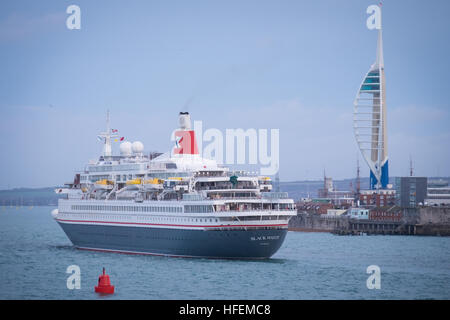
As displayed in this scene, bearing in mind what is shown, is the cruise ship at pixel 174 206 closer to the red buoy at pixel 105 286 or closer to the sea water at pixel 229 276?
the sea water at pixel 229 276

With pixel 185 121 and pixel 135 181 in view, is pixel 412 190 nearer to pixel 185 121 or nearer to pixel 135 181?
pixel 185 121

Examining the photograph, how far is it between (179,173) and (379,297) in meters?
24.1

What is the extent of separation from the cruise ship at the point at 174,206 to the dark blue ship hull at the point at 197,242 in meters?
0.07

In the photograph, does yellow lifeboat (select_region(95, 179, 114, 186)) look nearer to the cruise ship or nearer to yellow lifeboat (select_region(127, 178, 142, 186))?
the cruise ship

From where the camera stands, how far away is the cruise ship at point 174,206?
56375 millimetres

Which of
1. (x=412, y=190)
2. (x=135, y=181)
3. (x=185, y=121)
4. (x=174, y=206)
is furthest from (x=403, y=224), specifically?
(x=174, y=206)

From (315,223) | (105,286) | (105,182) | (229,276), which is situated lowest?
(315,223)

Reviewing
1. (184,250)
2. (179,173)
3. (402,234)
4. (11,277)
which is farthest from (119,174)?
(402,234)

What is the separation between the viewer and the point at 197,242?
57312 millimetres

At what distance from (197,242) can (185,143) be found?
1171 centimetres

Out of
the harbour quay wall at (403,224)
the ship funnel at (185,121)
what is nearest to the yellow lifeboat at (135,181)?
the ship funnel at (185,121)

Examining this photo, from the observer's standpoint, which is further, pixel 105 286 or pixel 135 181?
pixel 135 181
